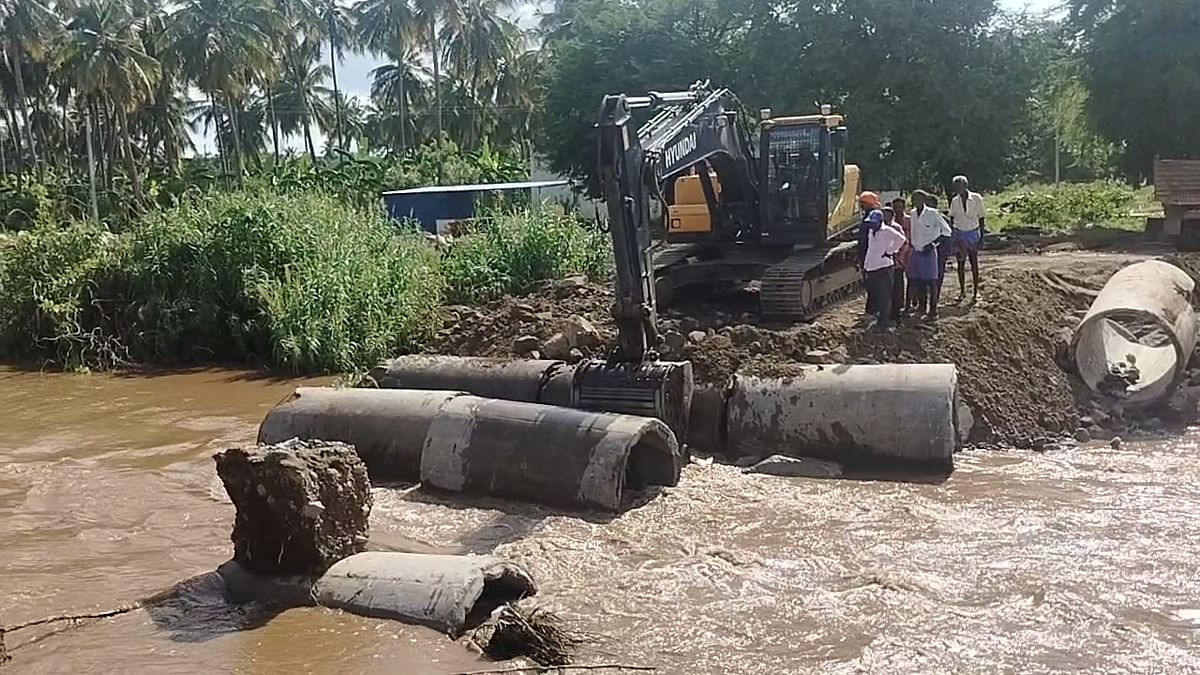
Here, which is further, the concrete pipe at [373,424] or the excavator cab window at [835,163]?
the excavator cab window at [835,163]

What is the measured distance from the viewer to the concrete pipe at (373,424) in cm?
1037

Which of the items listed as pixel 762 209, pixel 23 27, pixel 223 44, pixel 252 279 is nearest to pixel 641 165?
pixel 762 209

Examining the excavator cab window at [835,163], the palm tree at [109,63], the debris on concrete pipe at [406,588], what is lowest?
the debris on concrete pipe at [406,588]

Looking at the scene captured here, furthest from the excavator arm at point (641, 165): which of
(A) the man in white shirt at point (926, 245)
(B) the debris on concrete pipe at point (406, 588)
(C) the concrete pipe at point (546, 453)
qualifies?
(B) the debris on concrete pipe at point (406, 588)

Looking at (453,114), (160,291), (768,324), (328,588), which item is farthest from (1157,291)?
(453,114)

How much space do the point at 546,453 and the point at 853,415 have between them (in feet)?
9.44

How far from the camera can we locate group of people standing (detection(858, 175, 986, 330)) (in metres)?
12.8

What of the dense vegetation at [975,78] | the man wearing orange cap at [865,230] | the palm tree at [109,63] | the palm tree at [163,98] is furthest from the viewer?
the palm tree at [163,98]

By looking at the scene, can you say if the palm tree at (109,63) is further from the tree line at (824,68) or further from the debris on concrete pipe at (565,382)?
the debris on concrete pipe at (565,382)

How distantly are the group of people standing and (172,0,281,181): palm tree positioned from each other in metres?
38.1

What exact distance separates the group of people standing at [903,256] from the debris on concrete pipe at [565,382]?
2.59 meters

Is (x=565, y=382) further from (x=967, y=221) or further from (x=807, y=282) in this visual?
(x=967, y=221)

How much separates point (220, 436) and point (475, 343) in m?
3.80

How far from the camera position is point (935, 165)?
2833 centimetres
